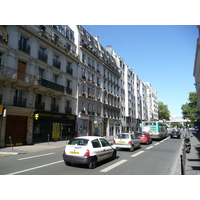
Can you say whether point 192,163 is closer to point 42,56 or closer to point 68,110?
point 68,110

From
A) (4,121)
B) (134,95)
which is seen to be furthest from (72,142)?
(134,95)

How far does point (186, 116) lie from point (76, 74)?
2694 inches

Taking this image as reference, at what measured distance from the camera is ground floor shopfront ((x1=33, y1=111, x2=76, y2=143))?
19.5 m

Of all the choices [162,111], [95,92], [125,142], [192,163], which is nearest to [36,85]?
[125,142]

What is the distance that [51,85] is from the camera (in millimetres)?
21156

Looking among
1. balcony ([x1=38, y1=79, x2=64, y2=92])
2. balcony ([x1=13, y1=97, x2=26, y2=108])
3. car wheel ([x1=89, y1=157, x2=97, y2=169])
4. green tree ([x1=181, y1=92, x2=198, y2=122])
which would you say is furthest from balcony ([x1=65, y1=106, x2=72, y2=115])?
green tree ([x1=181, y1=92, x2=198, y2=122])

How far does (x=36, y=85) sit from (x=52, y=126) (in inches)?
248

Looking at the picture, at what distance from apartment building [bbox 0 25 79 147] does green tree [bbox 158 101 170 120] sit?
97668mm

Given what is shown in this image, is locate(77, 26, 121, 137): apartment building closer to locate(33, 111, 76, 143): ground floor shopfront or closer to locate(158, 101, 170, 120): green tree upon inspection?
locate(33, 111, 76, 143): ground floor shopfront

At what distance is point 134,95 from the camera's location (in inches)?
2276
